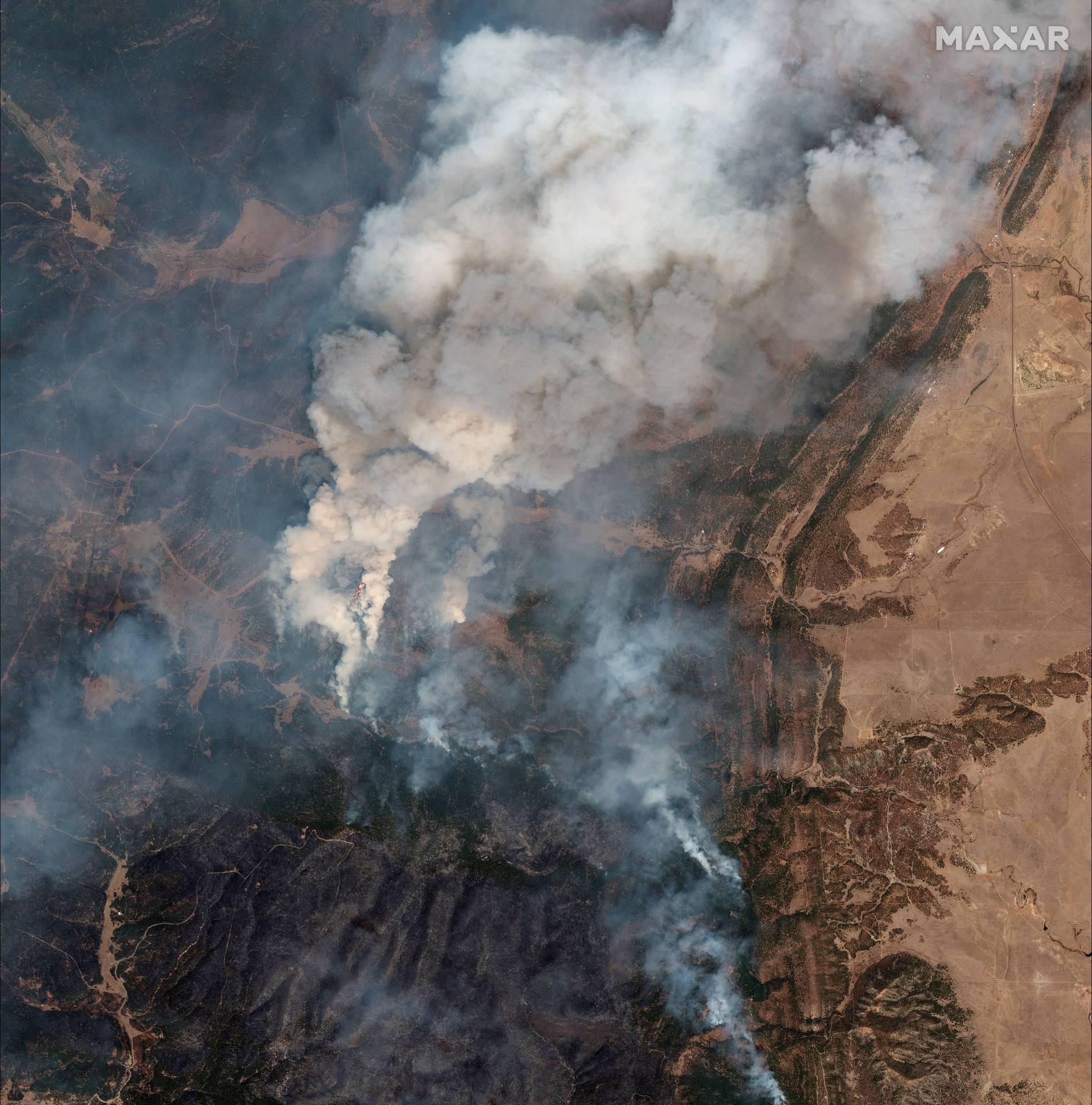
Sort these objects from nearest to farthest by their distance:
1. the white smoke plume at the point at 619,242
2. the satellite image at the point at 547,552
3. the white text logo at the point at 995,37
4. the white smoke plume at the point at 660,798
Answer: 1. the white smoke plume at the point at 619,242
2. the satellite image at the point at 547,552
3. the white smoke plume at the point at 660,798
4. the white text logo at the point at 995,37

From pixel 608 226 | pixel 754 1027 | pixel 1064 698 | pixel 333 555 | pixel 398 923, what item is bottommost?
pixel 754 1027

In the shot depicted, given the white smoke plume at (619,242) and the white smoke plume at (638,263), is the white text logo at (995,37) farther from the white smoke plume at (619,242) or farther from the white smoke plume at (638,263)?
the white smoke plume at (619,242)

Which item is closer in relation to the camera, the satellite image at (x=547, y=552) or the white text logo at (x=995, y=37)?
the satellite image at (x=547, y=552)

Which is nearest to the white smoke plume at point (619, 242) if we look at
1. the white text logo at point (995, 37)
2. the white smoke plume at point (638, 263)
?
the white smoke plume at point (638, 263)

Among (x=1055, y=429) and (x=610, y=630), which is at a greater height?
(x=1055, y=429)

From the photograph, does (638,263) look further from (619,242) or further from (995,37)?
(995,37)

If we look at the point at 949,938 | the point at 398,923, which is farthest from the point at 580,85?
the point at 949,938

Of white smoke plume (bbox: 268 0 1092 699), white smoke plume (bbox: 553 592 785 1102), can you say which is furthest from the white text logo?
white smoke plume (bbox: 553 592 785 1102)

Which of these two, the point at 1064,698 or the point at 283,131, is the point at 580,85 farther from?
the point at 1064,698
